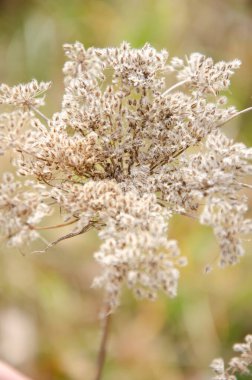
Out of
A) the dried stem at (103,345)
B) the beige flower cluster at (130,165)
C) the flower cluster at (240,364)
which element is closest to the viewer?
the beige flower cluster at (130,165)

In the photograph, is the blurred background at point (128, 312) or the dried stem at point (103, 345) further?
the blurred background at point (128, 312)

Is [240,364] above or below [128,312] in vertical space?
below

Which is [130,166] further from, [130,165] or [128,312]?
[128,312]

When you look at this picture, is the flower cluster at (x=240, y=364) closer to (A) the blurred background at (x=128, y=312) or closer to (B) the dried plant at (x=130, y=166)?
(B) the dried plant at (x=130, y=166)

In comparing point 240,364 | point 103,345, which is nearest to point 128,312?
point 103,345

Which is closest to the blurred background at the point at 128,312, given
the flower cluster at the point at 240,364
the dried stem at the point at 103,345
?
the dried stem at the point at 103,345

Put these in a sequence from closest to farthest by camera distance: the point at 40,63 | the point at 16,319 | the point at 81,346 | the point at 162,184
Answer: the point at 162,184, the point at 81,346, the point at 16,319, the point at 40,63

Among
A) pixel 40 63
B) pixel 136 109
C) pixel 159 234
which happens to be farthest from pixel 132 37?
pixel 159 234

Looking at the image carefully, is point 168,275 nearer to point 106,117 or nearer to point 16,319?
point 106,117
